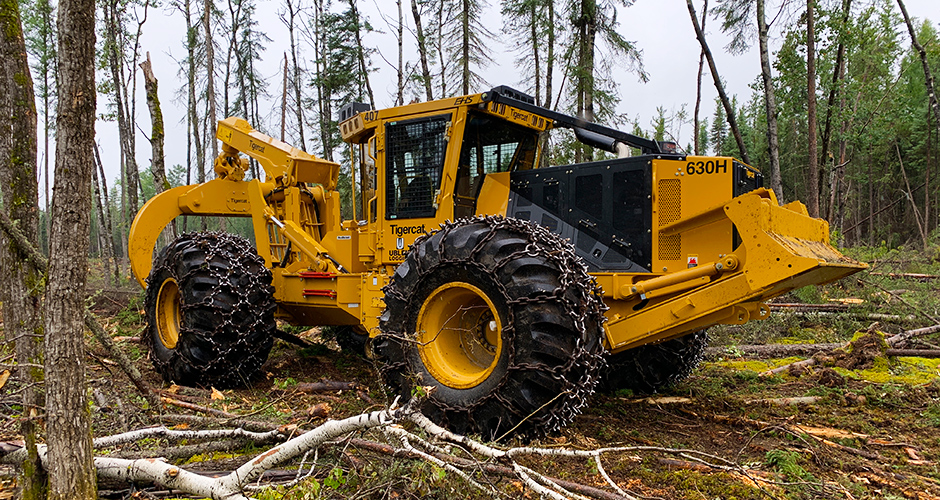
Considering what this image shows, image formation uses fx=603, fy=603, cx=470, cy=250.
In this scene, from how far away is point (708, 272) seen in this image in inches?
183

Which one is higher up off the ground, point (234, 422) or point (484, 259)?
point (484, 259)

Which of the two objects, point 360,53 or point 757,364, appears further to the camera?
point 360,53

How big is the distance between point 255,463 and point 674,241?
3775 millimetres

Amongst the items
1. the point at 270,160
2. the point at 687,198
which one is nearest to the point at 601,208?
the point at 687,198

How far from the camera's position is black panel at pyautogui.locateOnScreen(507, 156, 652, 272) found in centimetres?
525

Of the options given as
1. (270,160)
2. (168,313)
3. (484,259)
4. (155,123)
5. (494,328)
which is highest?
(155,123)

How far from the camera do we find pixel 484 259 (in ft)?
14.7

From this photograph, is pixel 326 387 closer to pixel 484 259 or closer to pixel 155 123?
pixel 484 259

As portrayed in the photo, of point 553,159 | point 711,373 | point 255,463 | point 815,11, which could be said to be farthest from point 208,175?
point 255,463

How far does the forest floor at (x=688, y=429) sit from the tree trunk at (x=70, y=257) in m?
0.45

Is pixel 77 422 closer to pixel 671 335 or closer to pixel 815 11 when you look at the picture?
pixel 671 335

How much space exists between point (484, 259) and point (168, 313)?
4668 mm

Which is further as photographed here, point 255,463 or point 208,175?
point 208,175

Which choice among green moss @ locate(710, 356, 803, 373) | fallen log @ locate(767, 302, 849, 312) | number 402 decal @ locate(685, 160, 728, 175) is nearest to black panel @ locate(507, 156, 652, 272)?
number 402 decal @ locate(685, 160, 728, 175)
